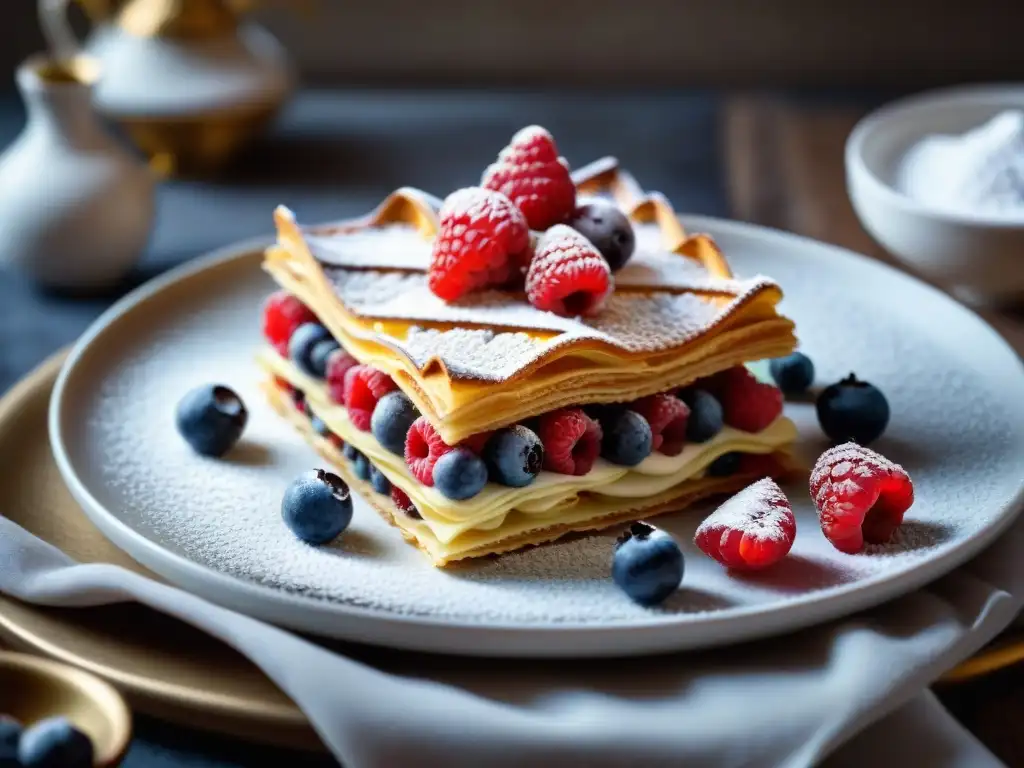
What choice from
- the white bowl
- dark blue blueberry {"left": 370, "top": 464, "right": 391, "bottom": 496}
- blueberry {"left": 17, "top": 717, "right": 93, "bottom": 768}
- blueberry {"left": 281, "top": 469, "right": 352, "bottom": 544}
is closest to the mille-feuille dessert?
dark blue blueberry {"left": 370, "top": 464, "right": 391, "bottom": 496}

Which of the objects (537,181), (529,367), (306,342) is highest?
(537,181)

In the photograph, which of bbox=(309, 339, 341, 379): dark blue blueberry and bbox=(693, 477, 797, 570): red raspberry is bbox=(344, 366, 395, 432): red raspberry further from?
bbox=(693, 477, 797, 570): red raspberry

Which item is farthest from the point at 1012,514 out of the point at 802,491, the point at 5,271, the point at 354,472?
the point at 5,271

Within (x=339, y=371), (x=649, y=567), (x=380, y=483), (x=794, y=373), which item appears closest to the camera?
(x=649, y=567)

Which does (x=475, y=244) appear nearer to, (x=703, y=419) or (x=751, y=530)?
(x=703, y=419)

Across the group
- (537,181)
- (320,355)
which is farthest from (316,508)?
(537,181)

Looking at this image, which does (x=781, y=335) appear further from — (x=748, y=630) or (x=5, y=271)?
(x=5, y=271)
